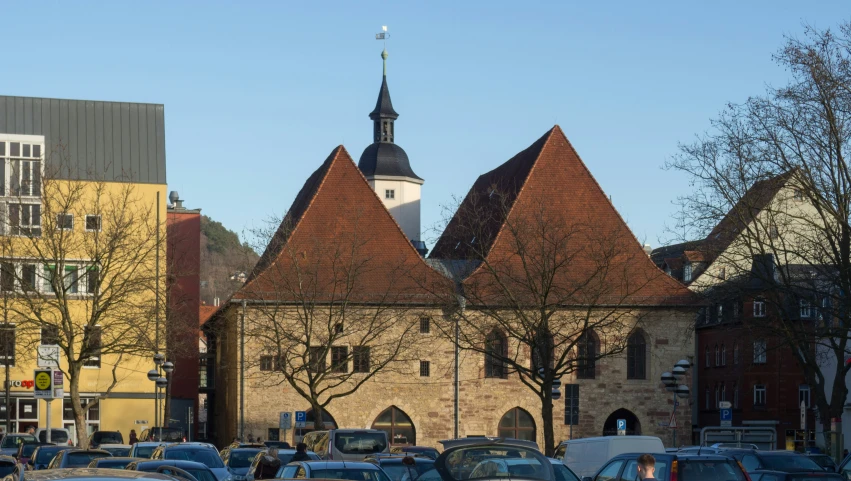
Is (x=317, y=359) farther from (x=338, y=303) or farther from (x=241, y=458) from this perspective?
(x=241, y=458)

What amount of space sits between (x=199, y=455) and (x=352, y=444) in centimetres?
591

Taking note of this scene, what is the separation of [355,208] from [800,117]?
23131mm

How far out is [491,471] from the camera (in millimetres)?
15875

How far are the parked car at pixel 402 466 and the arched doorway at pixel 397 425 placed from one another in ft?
103

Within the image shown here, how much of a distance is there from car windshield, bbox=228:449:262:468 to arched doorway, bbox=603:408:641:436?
27.9 meters

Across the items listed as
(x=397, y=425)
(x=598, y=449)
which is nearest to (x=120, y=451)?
(x=598, y=449)

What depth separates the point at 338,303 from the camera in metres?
52.7

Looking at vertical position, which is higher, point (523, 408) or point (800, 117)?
point (800, 117)

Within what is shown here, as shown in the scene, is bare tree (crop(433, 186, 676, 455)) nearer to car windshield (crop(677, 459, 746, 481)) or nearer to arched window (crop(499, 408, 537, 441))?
arched window (crop(499, 408, 537, 441))

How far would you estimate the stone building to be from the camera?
53.1 meters

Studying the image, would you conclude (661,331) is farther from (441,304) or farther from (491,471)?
(491,471)

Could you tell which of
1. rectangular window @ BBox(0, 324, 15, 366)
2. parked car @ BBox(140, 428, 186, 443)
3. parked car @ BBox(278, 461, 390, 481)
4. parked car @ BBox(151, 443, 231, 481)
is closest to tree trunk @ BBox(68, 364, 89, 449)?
parked car @ BBox(140, 428, 186, 443)

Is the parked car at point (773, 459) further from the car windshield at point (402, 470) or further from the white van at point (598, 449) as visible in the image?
the car windshield at point (402, 470)

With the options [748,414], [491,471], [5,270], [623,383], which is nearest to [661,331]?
[623,383]
